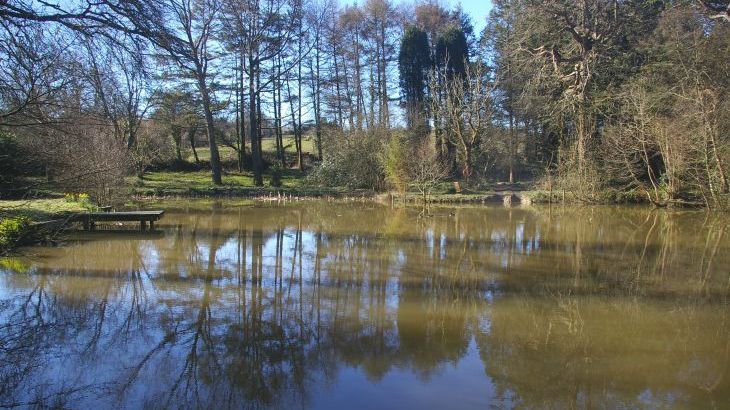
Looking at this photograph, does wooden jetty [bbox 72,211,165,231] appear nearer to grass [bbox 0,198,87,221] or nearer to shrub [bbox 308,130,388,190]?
grass [bbox 0,198,87,221]

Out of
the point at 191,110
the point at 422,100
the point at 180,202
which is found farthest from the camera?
the point at 422,100

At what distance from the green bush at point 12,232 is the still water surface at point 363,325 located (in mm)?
433

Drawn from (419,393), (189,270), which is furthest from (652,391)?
(189,270)

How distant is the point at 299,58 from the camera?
3350cm

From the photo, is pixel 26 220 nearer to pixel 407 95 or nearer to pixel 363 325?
pixel 363 325

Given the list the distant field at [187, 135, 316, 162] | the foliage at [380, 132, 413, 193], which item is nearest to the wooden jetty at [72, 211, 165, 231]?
the foliage at [380, 132, 413, 193]

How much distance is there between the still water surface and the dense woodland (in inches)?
71.9

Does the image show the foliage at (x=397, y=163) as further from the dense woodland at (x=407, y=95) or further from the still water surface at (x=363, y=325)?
the still water surface at (x=363, y=325)

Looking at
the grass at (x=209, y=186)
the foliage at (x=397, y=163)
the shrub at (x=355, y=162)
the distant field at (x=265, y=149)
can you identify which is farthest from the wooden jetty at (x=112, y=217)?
the distant field at (x=265, y=149)

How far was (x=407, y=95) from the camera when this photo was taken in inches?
1336

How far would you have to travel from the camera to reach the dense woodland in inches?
229

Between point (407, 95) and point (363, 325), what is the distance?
29.0m

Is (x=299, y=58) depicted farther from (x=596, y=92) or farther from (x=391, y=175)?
(x=596, y=92)

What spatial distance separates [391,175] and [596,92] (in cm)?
997
